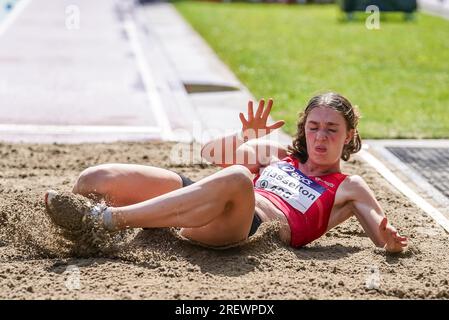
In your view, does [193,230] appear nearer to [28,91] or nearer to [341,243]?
[341,243]

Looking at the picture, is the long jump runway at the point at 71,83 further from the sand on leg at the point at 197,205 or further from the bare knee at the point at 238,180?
the bare knee at the point at 238,180

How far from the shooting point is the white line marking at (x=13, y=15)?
17.4m

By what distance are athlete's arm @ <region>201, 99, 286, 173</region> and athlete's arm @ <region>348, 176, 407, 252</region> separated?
0.70 m

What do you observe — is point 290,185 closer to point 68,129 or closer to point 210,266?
point 210,266

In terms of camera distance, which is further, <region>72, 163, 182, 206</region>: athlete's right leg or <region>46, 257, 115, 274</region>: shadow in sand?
<region>72, 163, 182, 206</region>: athlete's right leg

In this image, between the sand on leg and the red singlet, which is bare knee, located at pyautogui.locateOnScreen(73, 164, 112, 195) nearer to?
the sand on leg

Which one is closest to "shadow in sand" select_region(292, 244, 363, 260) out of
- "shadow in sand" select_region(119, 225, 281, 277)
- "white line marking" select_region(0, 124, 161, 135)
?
"shadow in sand" select_region(119, 225, 281, 277)

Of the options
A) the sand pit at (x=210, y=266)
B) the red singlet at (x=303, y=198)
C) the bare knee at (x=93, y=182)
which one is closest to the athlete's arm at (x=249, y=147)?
the red singlet at (x=303, y=198)

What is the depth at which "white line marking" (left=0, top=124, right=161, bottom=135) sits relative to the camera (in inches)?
354

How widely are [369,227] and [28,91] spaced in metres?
6.77

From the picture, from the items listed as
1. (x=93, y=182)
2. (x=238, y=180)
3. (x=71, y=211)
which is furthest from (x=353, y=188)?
(x=71, y=211)

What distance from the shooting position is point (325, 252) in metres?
5.41

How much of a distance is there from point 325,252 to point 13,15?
15.8 m
